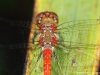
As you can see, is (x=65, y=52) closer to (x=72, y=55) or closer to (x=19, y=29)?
(x=72, y=55)

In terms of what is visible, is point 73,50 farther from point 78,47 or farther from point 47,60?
point 47,60

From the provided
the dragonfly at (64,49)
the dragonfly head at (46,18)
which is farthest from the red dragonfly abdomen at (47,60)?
the dragonfly head at (46,18)

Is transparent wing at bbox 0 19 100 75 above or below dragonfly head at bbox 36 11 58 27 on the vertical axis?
below

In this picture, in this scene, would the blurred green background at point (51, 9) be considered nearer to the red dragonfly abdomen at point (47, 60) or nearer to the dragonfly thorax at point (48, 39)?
the dragonfly thorax at point (48, 39)

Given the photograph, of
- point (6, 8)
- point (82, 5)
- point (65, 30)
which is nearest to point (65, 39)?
point (65, 30)

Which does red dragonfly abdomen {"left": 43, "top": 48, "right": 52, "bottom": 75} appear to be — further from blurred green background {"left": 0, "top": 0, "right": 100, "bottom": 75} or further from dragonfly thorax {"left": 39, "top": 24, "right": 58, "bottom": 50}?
blurred green background {"left": 0, "top": 0, "right": 100, "bottom": 75}

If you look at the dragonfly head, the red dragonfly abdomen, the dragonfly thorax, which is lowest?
the red dragonfly abdomen

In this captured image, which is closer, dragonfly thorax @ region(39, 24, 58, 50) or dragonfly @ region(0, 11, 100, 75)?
dragonfly @ region(0, 11, 100, 75)

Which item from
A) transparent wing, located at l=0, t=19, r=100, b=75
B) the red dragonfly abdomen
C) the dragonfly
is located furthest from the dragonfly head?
the red dragonfly abdomen
